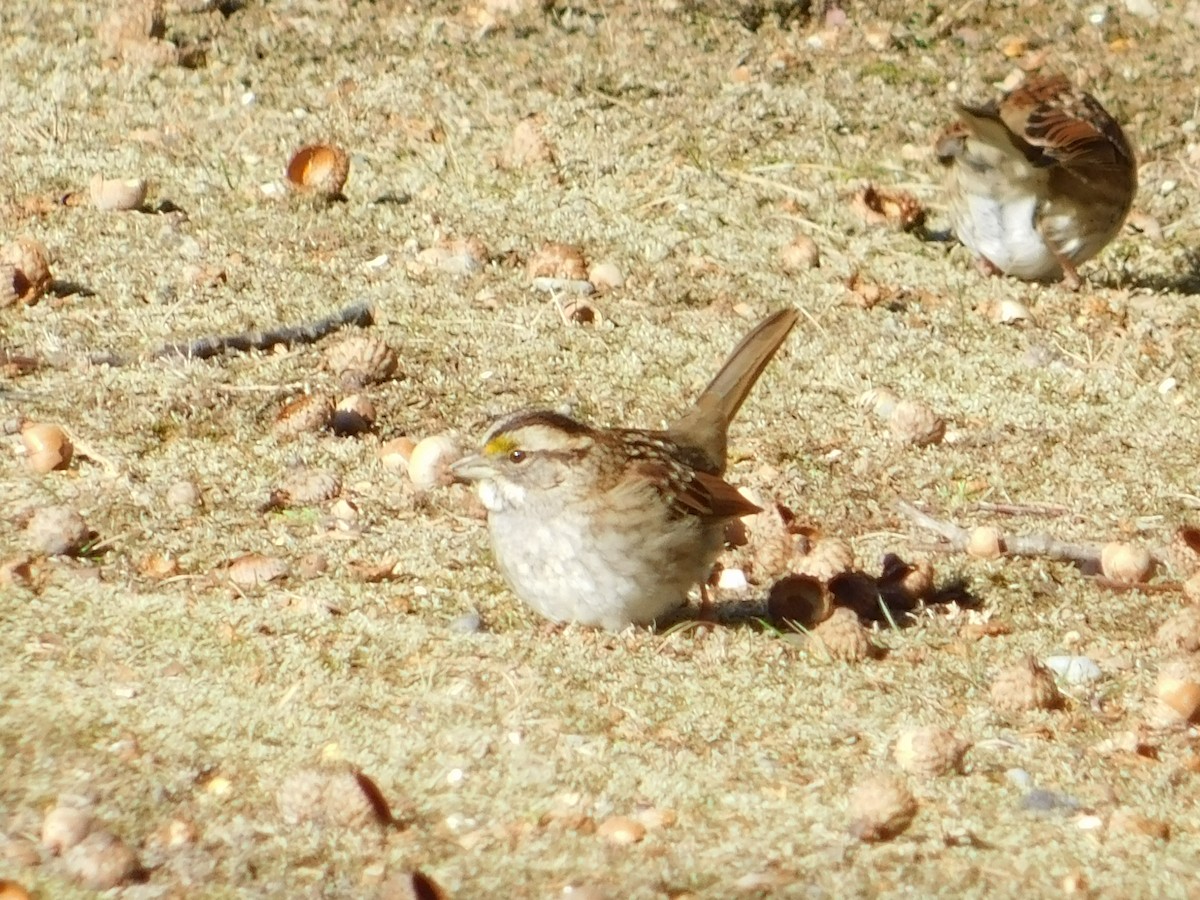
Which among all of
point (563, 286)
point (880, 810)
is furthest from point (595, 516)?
point (563, 286)

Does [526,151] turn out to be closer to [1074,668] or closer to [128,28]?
[128,28]

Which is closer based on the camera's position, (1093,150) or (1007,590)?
(1007,590)

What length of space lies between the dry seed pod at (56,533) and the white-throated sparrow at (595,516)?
3.11 feet

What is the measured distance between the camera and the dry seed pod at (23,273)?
5.78m

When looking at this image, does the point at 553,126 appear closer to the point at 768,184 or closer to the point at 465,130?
the point at 465,130

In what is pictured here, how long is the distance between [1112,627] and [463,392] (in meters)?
2.09

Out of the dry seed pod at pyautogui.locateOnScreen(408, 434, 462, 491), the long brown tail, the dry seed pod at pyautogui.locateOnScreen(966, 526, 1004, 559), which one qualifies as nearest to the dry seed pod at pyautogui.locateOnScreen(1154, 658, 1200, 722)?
the dry seed pod at pyautogui.locateOnScreen(966, 526, 1004, 559)

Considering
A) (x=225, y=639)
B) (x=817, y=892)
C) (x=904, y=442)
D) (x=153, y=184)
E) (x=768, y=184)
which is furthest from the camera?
(x=768, y=184)

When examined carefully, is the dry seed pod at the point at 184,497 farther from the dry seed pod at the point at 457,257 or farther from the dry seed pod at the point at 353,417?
the dry seed pod at the point at 457,257

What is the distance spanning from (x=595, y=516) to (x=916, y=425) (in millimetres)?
1361

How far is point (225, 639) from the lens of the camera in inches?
164

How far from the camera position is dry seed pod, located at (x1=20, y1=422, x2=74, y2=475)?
491 centimetres

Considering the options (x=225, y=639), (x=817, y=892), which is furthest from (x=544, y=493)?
(x=817, y=892)

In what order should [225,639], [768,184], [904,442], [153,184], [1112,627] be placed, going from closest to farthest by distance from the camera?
[225,639], [1112,627], [904,442], [153,184], [768,184]
